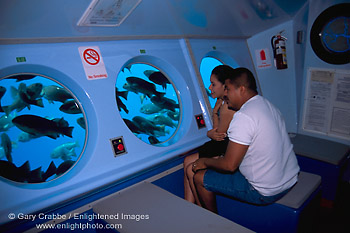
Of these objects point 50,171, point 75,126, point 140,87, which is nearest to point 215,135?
point 140,87

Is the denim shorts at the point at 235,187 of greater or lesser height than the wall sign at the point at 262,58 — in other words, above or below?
below

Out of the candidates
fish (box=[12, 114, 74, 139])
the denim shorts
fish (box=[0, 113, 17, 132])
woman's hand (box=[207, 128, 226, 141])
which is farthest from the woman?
fish (box=[0, 113, 17, 132])

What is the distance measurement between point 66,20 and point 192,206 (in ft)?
4.70

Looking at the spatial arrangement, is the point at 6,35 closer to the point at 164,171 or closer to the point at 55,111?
the point at 55,111

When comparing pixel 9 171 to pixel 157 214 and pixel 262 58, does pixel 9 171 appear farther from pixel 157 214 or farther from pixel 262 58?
pixel 262 58

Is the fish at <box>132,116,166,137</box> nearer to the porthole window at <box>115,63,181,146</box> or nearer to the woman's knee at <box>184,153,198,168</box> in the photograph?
the porthole window at <box>115,63,181,146</box>

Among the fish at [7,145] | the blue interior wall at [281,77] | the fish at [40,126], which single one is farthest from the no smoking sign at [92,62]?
the blue interior wall at [281,77]

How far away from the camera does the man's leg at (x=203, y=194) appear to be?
1840 millimetres

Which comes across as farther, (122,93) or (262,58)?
(262,58)

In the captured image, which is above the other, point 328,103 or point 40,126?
point 40,126

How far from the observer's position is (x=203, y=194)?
1.86 meters

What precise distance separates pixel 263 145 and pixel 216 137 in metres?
0.75

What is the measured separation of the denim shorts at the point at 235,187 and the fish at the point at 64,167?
99cm

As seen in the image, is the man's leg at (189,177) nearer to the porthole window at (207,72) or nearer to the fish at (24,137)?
the porthole window at (207,72)
